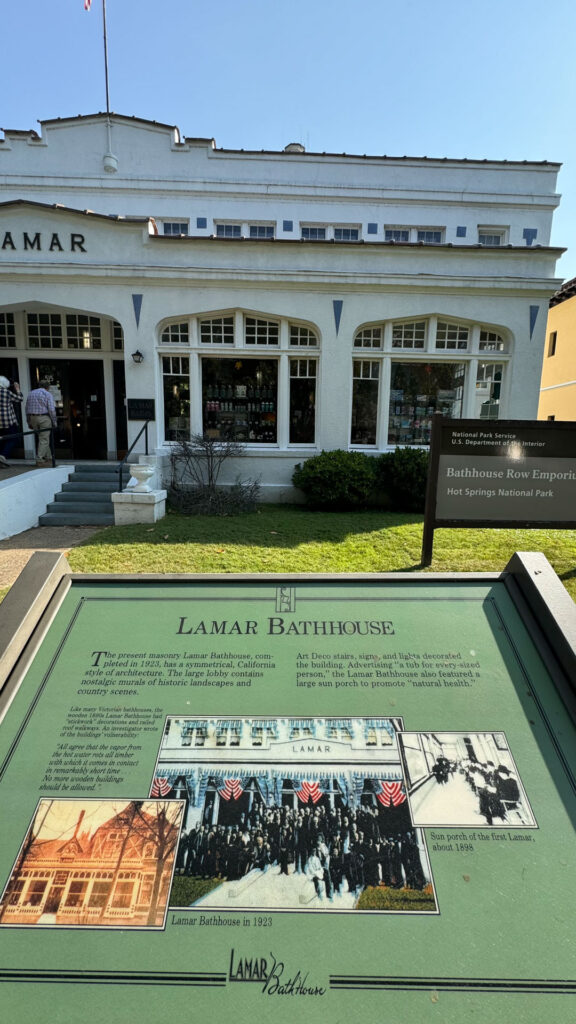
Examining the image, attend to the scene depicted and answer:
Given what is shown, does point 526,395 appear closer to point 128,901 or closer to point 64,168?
point 128,901

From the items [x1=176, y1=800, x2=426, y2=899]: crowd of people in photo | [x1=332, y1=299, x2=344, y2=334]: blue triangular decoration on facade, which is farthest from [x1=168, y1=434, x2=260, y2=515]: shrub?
[x1=176, y1=800, x2=426, y2=899]: crowd of people in photo

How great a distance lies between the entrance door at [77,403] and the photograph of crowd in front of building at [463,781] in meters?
13.9

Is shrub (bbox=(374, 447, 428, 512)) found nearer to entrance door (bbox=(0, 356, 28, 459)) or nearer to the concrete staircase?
the concrete staircase

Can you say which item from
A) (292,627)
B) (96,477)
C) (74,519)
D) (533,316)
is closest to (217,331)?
(96,477)

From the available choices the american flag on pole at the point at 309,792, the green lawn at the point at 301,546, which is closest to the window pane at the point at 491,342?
the green lawn at the point at 301,546

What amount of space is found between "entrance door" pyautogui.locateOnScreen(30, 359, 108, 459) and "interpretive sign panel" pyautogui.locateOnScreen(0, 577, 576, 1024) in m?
12.8

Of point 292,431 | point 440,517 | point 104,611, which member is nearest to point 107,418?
point 292,431

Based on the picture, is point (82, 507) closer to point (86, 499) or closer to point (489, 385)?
point (86, 499)

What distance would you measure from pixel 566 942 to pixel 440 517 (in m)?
5.44

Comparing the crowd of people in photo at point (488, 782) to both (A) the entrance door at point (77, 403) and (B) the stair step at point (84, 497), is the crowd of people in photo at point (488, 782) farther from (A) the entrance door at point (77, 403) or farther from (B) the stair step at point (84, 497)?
(A) the entrance door at point (77, 403)

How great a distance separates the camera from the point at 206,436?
12.2 m

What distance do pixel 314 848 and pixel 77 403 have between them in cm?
1435

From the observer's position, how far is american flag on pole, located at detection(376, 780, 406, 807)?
70.9 inches

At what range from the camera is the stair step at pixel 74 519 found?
10.0 metres
